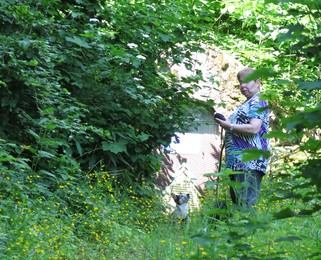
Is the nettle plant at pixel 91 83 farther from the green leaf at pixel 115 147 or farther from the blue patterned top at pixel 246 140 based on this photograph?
the blue patterned top at pixel 246 140

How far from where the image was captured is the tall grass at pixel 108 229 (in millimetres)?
4707

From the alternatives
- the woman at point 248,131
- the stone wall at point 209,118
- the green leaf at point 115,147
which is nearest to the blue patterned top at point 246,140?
the woman at point 248,131

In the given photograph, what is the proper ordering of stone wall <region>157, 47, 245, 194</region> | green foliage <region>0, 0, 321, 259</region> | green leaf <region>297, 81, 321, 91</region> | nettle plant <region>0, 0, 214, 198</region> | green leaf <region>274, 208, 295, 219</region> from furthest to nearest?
stone wall <region>157, 47, 245, 194</region>
nettle plant <region>0, 0, 214, 198</region>
green foliage <region>0, 0, 321, 259</region>
green leaf <region>274, 208, 295, 219</region>
green leaf <region>297, 81, 321, 91</region>

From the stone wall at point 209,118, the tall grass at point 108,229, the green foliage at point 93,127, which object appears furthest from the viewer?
the stone wall at point 209,118

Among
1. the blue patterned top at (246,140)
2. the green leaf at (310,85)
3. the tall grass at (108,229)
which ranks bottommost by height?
the tall grass at (108,229)

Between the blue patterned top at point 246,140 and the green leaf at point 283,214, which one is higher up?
the blue patterned top at point 246,140

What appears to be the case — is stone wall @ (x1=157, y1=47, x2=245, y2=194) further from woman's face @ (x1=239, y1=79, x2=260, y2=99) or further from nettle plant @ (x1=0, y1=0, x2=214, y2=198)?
woman's face @ (x1=239, y1=79, x2=260, y2=99)

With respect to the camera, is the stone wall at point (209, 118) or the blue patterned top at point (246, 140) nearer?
the blue patterned top at point (246, 140)

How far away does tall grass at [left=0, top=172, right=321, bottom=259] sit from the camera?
471 cm

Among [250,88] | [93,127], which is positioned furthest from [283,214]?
[93,127]

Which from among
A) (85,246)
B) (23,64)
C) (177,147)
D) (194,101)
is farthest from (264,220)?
Answer: (177,147)

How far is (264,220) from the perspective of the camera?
3.11 m

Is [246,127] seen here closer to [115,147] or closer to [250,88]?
[250,88]

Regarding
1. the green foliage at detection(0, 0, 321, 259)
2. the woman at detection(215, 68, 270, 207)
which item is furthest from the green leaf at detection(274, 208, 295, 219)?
the woman at detection(215, 68, 270, 207)
